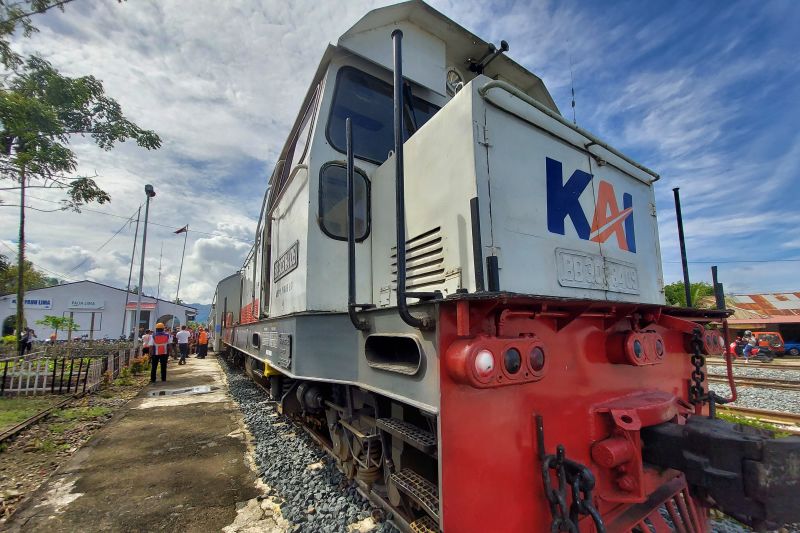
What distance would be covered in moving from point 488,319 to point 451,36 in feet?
9.51

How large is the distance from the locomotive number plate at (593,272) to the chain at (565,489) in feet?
3.37

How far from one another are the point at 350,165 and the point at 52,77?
11779 millimetres

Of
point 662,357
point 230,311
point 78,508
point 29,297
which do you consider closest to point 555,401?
point 662,357

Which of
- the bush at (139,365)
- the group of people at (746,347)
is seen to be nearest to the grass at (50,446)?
the bush at (139,365)

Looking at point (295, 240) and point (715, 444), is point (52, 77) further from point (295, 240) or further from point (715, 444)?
point (715, 444)

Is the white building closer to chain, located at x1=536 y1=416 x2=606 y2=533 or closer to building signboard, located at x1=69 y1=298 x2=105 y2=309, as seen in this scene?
building signboard, located at x1=69 y1=298 x2=105 y2=309

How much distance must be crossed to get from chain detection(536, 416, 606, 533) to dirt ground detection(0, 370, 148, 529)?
13.0 ft

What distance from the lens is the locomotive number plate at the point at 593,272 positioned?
245 centimetres

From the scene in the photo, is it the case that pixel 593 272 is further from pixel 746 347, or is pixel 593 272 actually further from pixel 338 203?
pixel 746 347

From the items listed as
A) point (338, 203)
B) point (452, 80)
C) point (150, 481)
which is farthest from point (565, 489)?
point (150, 481)

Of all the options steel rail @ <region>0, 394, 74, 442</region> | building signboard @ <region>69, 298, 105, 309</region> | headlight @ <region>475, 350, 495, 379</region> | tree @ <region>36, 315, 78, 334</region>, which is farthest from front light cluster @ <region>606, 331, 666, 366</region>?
building signboard @ <region>69, 298, 105, 309</region>

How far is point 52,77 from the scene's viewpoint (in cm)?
962

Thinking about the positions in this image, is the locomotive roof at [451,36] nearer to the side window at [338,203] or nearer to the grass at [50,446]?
the side window at [338,203]

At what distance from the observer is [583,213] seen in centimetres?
264
